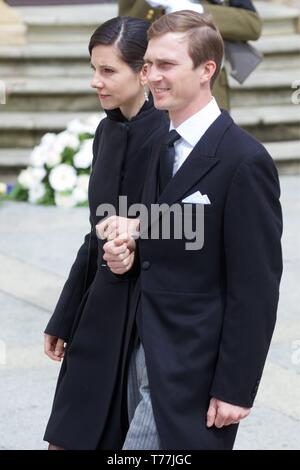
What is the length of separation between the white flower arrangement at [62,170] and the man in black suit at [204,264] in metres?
5.28

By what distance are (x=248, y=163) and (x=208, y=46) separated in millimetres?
327

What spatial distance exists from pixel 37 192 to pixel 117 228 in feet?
18.2

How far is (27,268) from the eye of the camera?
23.4 ft

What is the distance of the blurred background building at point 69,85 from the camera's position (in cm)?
968

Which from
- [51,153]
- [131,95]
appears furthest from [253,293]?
[51,153]

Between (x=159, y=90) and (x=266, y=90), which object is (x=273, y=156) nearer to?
(x=266, y=90)

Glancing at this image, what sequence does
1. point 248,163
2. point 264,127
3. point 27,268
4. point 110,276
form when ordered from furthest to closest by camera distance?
point 264,127
point 27,268
point 110,276
point 248,163

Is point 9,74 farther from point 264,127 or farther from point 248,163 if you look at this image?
point 248,163

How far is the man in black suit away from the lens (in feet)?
10.3

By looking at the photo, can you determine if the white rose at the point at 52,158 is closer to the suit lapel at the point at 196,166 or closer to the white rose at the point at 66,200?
the white rose at the point at 66,200

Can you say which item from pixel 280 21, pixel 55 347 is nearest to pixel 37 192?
pixel 280 21

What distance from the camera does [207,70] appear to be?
10.4 feet

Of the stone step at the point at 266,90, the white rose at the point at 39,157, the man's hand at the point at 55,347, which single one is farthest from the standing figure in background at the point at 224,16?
the stone step at the point at 266,90

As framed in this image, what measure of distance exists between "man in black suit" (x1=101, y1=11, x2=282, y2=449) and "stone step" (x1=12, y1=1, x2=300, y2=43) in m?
7.51
